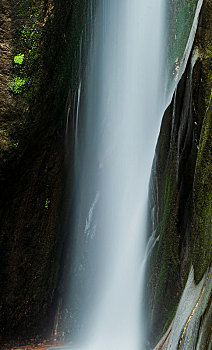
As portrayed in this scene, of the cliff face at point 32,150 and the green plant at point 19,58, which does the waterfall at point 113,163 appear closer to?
the cliff face at point 32,150

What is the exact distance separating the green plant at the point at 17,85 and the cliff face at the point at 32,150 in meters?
0.02

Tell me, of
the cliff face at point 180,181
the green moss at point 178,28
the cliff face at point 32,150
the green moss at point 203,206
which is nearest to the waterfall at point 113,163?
the green moss at point 178,28

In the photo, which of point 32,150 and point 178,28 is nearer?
point 32,150

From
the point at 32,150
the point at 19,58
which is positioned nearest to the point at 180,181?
the point at 32,150

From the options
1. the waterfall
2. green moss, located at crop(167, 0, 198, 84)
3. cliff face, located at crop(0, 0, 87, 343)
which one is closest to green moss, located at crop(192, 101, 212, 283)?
cliff face, located at crop(0, 0, 87, 343)

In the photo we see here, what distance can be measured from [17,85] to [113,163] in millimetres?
4917

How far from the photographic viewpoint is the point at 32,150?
827 cm

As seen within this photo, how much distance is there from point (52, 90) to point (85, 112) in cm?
271

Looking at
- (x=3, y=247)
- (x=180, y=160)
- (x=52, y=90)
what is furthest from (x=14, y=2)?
(x=3, y=247)

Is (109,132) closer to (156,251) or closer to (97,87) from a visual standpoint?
(97,87)

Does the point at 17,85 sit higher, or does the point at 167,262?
the point at 17,85

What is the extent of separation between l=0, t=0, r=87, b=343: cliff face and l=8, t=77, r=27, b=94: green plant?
0.06 ft

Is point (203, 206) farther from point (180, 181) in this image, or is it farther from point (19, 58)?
point (19, 58)

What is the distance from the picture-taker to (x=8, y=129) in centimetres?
742
